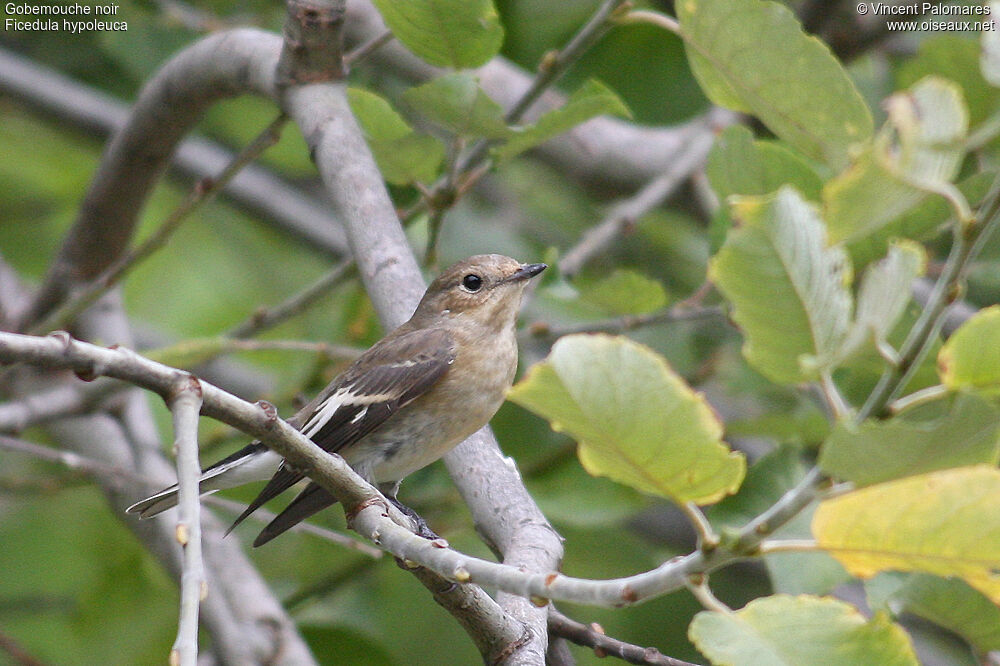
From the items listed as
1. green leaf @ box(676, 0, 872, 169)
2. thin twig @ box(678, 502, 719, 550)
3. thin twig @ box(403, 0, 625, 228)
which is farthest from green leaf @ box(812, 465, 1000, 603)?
thin twig @ box(403, 0, 625, 228)

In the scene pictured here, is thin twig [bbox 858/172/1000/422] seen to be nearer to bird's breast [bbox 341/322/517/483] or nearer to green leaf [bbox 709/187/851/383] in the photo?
green leaf [bbox 709/187/851/383]

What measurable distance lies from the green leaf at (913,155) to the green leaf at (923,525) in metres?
0.30

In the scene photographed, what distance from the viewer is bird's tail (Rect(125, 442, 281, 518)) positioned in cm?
309

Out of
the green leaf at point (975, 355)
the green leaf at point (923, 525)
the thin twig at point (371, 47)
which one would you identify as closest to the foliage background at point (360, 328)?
the thin twig at point (371, 47)

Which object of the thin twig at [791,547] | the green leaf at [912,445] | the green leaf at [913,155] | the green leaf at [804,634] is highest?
the green leaf at [913,155]

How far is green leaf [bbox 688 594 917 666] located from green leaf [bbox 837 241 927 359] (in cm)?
40

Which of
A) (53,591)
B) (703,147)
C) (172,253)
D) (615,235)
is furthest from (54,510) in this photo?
(703,147)

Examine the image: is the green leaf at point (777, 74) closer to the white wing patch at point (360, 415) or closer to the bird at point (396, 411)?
the bird at point (396, 411)

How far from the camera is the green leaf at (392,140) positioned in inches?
118

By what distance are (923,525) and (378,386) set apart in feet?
7.90

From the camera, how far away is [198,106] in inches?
148

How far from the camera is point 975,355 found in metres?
1.15

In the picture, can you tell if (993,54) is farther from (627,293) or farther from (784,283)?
(627,293)

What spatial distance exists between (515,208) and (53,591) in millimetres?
3310
